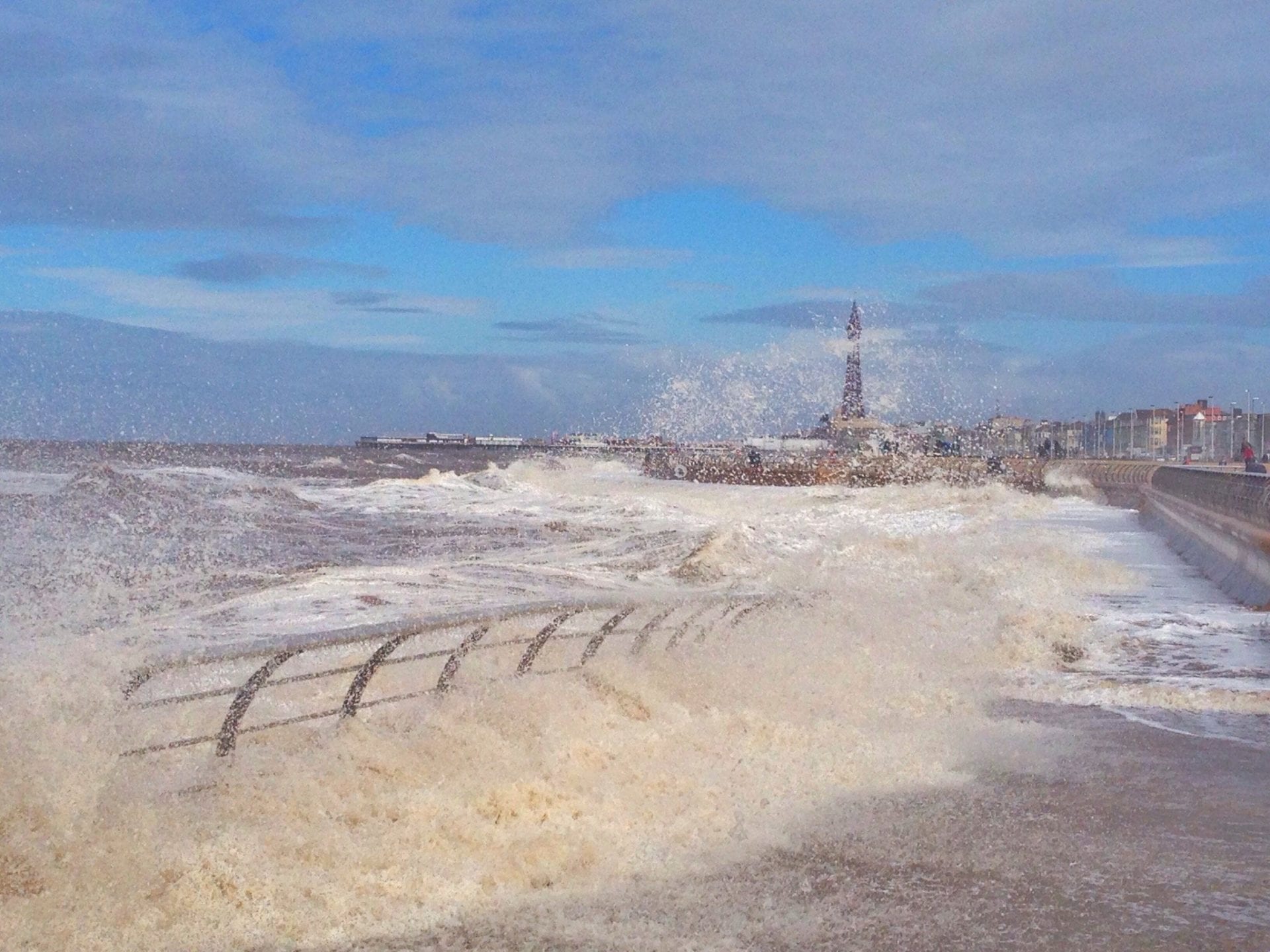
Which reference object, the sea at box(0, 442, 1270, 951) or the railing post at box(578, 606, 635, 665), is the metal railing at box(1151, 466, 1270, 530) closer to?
the sea at box(0, 442, 1270, 951)

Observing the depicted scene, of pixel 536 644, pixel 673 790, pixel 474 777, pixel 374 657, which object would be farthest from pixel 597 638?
pixel 374 657

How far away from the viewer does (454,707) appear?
27.4ft

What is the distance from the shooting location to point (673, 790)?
798 cm

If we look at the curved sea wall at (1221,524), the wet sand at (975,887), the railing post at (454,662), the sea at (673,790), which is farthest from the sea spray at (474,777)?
the curved sea wall at (1221,524)

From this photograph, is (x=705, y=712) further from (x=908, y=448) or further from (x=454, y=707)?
(x=908, y=448)

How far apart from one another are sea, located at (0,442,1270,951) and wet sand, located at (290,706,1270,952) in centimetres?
2

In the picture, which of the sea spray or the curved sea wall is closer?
the sea spray

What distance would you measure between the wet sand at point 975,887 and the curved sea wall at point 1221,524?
11.7 meters

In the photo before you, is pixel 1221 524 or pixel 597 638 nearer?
pixel 597 638

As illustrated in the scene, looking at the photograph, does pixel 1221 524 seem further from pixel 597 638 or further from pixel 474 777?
pixel 474 777

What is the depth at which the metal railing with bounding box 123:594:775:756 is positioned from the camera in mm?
6500

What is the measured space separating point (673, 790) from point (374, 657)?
187 cm

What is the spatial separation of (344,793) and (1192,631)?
12.0 meters

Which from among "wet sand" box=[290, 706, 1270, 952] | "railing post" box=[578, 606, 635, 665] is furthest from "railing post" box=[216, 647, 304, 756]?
"railing post" box=[578, 606, 635, 665]
